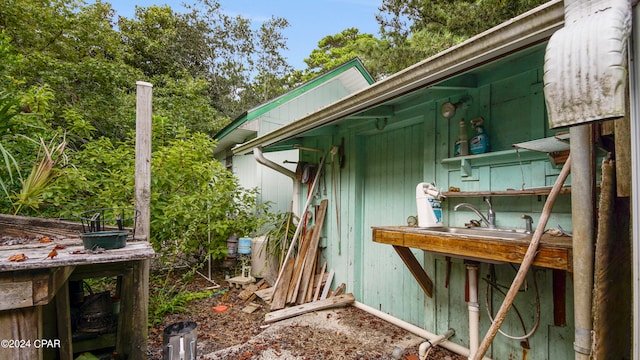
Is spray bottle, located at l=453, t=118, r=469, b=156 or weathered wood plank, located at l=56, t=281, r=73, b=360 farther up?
spray bottle, located at l=453, t=118, r=469, b=156

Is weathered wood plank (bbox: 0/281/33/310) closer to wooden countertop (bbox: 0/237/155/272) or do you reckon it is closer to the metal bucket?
wooden countertop (bbox: 0/237/155/272)

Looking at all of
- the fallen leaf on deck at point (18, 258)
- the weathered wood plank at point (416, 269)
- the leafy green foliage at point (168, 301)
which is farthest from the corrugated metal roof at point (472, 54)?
the leafy green foliage at point (168, 301)

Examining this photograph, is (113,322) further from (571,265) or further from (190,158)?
(571,265)

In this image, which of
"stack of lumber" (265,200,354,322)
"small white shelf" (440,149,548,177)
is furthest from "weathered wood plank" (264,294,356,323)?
"small white shelf" (440,149,548,177)

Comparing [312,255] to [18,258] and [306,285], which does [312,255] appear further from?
[18,258]

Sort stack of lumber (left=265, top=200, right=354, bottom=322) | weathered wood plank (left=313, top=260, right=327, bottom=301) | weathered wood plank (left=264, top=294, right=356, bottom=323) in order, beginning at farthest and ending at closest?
weathered wood plank (left=313, top=260, right=327, bottom=301) → stack of lumber (left=265, top=200, right=354, bottom=322) → weathered wood plank (left=264, top=294, right=356, bottom=323)

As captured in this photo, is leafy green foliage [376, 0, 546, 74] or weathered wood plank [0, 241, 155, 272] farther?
leafy green foliage [376, 0, 546, 74]

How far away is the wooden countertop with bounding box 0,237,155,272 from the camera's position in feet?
4.22

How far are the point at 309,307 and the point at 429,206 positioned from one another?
73.3 inches

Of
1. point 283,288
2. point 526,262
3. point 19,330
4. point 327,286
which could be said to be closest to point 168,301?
point 283,288

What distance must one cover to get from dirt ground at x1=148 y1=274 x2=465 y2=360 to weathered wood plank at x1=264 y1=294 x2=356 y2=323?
0.05 metres

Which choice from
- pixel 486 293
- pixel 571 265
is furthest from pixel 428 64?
pixel 486 293

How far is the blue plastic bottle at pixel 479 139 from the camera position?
217 cm

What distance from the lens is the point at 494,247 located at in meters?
1.55
